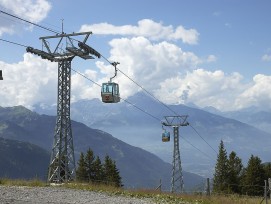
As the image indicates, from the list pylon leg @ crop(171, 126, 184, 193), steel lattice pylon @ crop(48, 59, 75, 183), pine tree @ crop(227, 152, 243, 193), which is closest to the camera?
steel lattice pylon @ crop(48, 59, 75, 183)

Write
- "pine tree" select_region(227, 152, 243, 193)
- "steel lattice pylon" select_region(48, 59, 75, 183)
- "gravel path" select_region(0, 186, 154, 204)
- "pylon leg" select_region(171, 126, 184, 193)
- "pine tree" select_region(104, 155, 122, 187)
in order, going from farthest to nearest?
"pine tree" select_region(227, 152, 243, 193)
"pine tree" select_region(104, 155, 122, 187)
"pylon leg" select_region(171, 126, 184, 193)
"steel lattice pylon" select_region(48, 59, 75, 183)
"gravel path" select_region(0, 186, 154, 204)

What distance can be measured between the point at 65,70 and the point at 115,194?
54.7ft

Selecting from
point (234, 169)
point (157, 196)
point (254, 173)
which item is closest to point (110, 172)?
point (234, 169)

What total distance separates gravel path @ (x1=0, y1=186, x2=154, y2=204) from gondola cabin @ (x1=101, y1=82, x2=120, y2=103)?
16836 millimetres

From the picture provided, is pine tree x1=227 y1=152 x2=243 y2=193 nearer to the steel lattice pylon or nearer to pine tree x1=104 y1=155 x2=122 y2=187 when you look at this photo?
pine tree x1=104 y1=155 x2=122 y2=187

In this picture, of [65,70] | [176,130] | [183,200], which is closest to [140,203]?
[183,200]

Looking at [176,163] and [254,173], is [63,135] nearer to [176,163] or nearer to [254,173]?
[176,163]

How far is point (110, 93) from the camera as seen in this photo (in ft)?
121

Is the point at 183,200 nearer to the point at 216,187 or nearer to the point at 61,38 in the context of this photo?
the point at 61,38

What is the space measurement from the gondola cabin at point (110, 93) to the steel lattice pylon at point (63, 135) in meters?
3.97

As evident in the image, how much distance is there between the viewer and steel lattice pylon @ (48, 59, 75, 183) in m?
34.0

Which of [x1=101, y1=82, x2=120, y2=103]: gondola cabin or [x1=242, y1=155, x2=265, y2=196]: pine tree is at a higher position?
[x1=101, y1=82, x2=120, y2=103]: gondola cabin

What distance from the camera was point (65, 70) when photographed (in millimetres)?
34688

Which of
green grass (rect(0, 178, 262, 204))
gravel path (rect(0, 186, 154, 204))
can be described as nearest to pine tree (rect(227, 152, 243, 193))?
green grass (rect(0, 178, 262, 204))
